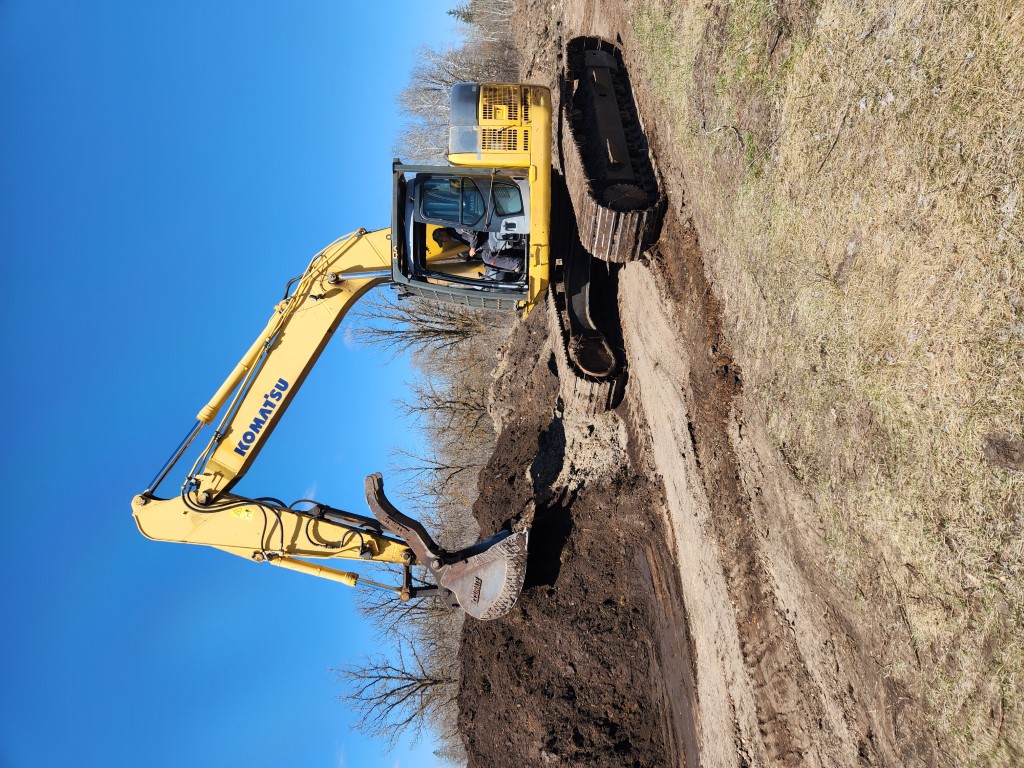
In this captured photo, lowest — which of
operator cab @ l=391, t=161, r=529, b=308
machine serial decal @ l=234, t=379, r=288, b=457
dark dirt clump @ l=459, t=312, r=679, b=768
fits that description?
dark dirt clump @ l=459, t=312, r=679, b=768

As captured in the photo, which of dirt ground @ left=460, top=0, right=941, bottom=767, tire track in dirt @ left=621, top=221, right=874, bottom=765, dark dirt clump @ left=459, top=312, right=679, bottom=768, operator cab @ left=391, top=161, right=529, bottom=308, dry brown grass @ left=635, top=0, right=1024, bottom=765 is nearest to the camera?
dry brown grass @ left=635, top=0, right=1024, bottom=765

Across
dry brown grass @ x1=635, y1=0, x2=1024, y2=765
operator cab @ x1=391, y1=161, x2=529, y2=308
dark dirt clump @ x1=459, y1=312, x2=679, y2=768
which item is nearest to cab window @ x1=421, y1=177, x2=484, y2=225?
operator cab @ x1=391, y1=161, x2=529, y2=308

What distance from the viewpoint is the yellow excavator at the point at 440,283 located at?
25.7 ft

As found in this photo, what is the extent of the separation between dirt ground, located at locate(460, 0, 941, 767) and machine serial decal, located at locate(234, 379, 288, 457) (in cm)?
376

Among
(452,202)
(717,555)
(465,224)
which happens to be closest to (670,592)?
(717,555)

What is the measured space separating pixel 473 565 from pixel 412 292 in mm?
3545

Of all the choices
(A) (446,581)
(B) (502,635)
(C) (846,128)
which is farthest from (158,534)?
(C) (846,128)

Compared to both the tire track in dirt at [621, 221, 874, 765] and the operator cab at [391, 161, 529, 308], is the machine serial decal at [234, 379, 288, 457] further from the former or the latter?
the tire track in dirt at [621, 221, 874, 765]

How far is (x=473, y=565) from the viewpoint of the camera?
8.55 metres

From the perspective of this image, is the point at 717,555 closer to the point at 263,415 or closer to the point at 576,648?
the point at 576,648

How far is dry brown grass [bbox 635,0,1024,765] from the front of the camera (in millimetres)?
3705

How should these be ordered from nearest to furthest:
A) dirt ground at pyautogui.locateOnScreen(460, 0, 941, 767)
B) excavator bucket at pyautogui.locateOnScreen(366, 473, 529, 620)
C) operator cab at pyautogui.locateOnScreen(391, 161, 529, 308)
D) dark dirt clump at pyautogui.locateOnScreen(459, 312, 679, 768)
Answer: dirt ground at pyautogui.locateOnScreen(460, 0, 941, 767) → dark dirt clump at pyautogui.locateOnScreen(459, 312, 679, 768) → operator cab at pyautogui.locateOnScreen(391, 161, 529, 308) → excavator bucket at pyautogui.locateOnScreen(366, 473, 529, 620)

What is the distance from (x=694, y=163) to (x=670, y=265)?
3.70 feet

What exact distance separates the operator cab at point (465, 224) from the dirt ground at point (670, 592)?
5.32 ft
